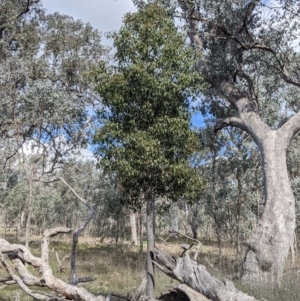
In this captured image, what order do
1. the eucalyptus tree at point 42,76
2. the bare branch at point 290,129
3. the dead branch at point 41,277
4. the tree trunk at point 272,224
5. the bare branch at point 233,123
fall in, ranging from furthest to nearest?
the eucalyptus tree at point 42,76 → the bare branch at point 233,123 → the bare branch at point 290,129 → the tree trunk at point 272,224 → the dead branch at point 41,277

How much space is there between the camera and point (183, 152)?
25.6 feet

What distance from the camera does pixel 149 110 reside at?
7.64 meters

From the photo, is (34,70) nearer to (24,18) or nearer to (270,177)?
(24,18)

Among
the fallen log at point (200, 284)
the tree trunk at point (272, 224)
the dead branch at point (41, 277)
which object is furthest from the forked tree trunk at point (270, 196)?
the dead branch at point (41, 277)

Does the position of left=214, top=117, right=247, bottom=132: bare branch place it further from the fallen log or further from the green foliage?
the fallen log

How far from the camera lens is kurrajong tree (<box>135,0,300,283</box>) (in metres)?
9.16

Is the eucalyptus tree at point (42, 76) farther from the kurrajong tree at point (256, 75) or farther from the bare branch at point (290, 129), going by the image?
the bare branch at point (290, 129)

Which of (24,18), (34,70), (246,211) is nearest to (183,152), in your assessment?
(34,70)

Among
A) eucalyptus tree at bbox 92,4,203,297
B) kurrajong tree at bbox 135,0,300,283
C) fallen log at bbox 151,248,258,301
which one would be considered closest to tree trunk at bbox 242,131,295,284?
kurrajong tree at bbox 135,0,300,283

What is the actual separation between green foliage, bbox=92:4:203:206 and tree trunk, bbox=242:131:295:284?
7.78ft

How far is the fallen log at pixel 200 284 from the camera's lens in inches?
168

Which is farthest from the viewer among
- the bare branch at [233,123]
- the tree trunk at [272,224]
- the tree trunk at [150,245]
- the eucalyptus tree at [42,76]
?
the eucalyptus tree at [42,76]

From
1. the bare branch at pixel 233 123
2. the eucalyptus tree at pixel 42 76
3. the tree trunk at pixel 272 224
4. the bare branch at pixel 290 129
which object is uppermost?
the eucalyptus tree at pixel 42 76

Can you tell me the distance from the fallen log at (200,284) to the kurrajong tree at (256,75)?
378 centimetres
